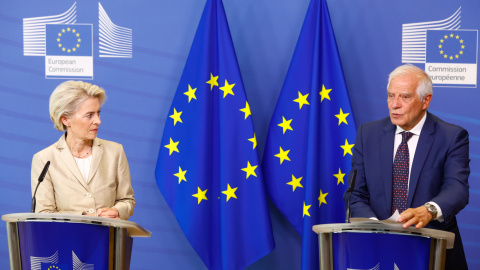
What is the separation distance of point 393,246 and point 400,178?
786mm

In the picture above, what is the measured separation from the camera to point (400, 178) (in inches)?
117

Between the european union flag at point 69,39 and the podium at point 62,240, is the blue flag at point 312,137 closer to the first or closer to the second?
the european union flag at point 69,39

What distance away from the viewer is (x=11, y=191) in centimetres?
431

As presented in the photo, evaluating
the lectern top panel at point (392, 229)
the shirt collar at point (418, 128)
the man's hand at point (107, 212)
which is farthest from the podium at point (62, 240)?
the shirt collar at point (418, 128)

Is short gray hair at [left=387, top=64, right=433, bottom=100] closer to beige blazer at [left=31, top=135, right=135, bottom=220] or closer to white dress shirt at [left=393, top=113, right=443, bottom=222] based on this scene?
white dress shirt at [left=393, top=113, right=443, bottom=222]

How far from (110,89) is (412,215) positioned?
260 centimetres

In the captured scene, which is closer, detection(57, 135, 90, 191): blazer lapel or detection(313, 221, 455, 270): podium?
detection(313, 221, 455, 270): podium

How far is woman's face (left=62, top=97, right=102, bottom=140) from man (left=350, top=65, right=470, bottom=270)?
1.42m

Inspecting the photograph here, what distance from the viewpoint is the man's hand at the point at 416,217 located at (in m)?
2.42

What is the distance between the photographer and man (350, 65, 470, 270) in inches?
114

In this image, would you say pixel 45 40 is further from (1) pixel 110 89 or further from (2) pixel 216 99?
(2) pixel 216 99

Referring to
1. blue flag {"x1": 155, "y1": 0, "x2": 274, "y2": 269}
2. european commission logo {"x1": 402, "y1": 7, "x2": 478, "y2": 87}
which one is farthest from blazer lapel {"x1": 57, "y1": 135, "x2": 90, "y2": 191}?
european commission logo {"x1": 402, "y1": 7, "x2": 478, "y2": 87}

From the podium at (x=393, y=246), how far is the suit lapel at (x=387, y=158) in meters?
0.67

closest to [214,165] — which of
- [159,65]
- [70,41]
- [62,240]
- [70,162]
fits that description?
[159,65]
